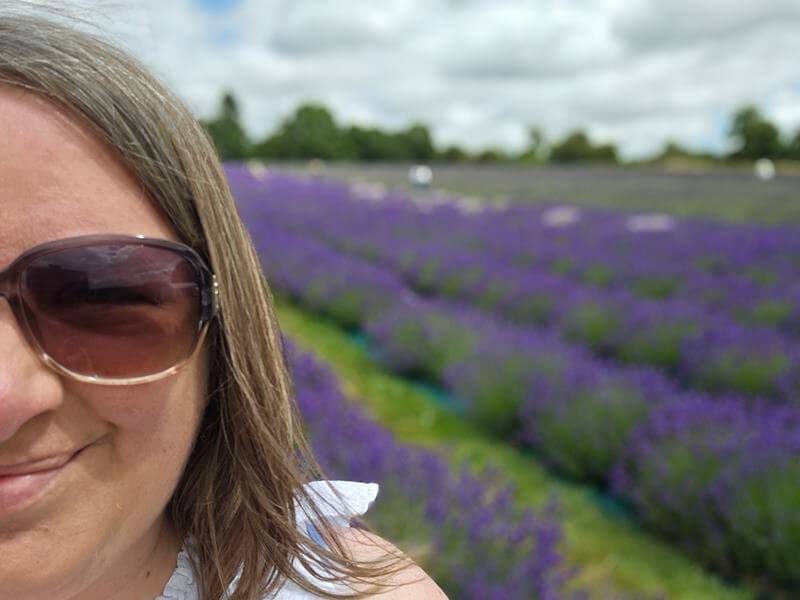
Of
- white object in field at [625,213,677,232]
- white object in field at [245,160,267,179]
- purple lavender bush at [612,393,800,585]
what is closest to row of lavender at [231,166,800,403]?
purple lavender bush at [612,393,800,585]

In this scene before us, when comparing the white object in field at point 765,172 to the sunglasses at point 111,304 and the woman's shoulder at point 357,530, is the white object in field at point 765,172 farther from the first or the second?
the sunglasses at point 111,304

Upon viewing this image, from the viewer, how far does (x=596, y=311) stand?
6.03 meters

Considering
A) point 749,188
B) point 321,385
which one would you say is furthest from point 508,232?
point 749,188

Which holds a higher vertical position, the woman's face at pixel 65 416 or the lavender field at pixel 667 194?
the woman's face at pixel 65 416

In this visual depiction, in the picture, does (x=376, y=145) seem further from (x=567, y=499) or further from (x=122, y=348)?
(x=122, y=348)

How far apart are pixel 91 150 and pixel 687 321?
518 cm

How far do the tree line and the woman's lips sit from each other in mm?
51668

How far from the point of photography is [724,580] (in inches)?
122

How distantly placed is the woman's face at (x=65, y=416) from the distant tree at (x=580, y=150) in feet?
206

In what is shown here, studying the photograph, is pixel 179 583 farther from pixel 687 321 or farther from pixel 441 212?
pixel 441 212

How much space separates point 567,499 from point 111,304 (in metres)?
3.27

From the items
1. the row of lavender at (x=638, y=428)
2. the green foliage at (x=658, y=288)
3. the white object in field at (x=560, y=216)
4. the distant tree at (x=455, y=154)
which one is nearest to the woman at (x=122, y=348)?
the row of lavender at (x=638, y=428)

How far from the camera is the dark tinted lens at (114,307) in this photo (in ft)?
2.60

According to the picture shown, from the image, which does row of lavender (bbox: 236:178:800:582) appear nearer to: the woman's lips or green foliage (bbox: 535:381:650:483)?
green foliage (bbox: 535:381:650:483)
